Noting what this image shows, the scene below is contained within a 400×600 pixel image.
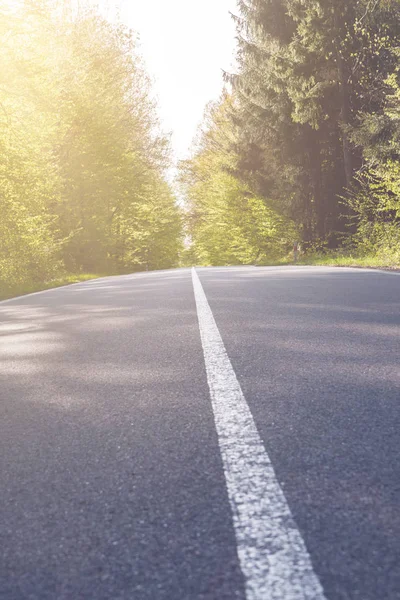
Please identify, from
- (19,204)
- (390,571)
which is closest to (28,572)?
(390,571)

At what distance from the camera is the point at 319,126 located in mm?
26109

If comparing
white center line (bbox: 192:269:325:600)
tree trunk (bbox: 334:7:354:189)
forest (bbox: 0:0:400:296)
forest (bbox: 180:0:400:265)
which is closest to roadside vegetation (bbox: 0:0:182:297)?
forest (bbox: 0:0:400:296)

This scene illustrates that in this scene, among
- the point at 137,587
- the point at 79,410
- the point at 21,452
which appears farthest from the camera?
the point at 79,410

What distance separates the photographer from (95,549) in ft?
5.36

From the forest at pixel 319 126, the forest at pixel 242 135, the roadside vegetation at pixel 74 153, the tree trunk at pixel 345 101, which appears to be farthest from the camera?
the tree trunk at pixel 345 101

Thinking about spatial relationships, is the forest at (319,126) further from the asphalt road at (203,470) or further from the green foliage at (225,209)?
the asphalt road at (203,470)

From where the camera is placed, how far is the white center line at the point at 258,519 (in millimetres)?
1390

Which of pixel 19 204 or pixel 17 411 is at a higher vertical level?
pixel 19 204

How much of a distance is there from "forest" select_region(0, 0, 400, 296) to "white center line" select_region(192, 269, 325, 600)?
43.1ft

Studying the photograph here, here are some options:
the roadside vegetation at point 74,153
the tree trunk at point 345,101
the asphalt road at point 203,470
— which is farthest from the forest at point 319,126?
the asphalt road at point 203,470

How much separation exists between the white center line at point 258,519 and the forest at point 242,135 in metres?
13.1

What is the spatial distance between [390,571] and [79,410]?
Answer: 198cm

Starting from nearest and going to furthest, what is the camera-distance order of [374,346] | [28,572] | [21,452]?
1. [28,572]
2. [21,452]
3. [374,346]

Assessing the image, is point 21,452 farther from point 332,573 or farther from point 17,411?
point 332,573
